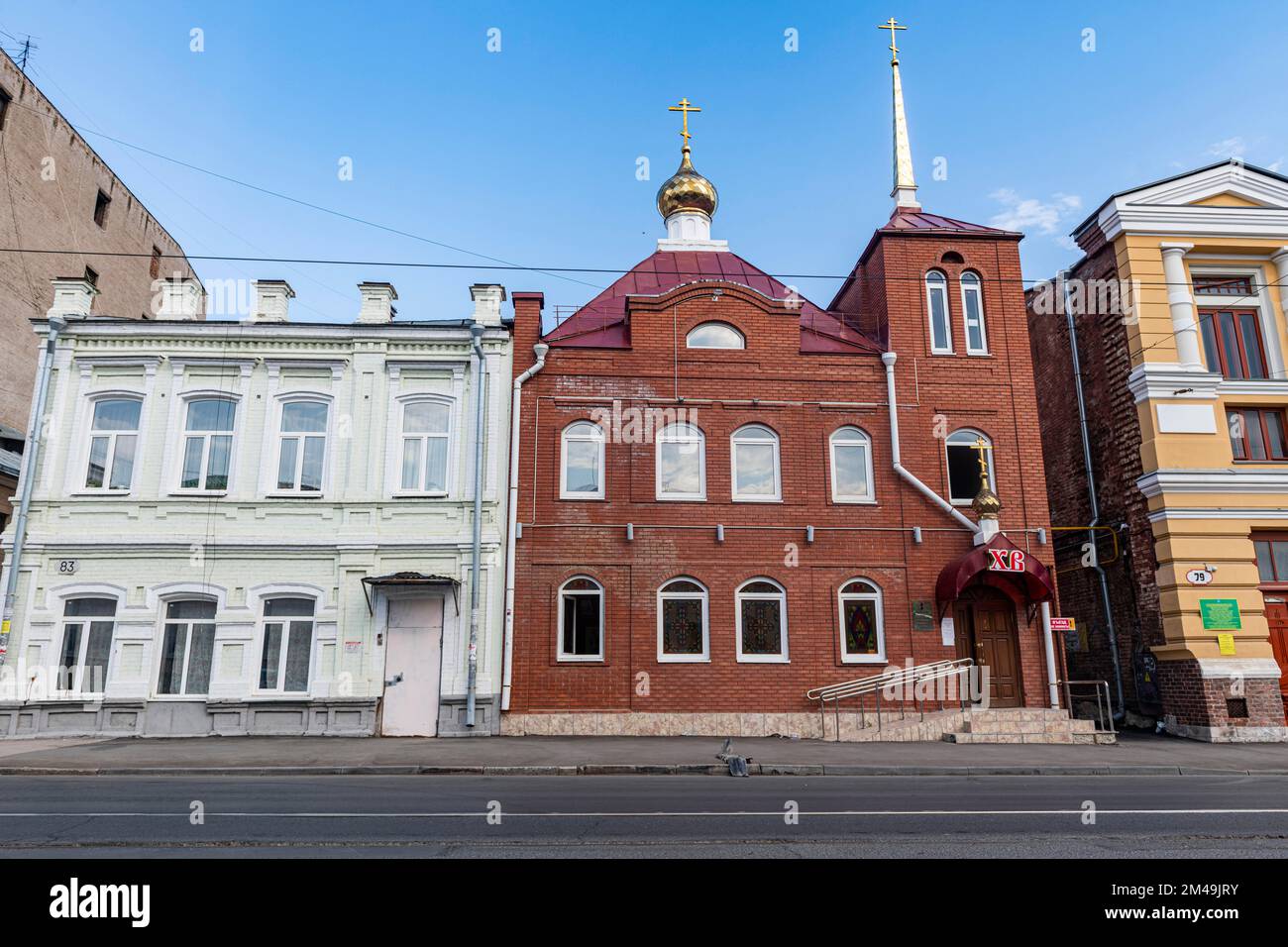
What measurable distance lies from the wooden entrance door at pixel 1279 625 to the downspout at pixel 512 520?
16.2 metres

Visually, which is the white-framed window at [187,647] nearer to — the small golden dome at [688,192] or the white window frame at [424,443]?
the white window frame at [424,443]

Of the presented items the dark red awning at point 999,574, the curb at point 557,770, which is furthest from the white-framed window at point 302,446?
the dark red awning at point 999,574

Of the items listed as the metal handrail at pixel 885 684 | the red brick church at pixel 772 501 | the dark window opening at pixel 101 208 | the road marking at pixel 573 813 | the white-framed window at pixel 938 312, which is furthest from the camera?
the dark window opening at pixel 101 208

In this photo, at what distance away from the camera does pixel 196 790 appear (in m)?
11.0

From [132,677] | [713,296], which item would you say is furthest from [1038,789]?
[132,677]

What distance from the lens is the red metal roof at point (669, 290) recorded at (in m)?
19.8

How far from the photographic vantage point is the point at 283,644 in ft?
57.7

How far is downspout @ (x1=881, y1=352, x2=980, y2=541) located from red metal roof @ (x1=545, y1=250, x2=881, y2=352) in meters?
0.68

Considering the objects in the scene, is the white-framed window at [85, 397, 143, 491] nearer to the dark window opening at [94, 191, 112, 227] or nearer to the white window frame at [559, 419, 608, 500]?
the white window frame at [559, 419, 608, 500]

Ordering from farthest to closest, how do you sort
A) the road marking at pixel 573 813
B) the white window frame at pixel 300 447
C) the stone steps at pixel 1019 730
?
the white window frame at pixel 300 447
the stone steps at pixel 1019 730
the road marking at pixel 573 813

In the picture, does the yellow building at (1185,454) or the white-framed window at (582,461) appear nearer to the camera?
the yellow building at (1185,454)

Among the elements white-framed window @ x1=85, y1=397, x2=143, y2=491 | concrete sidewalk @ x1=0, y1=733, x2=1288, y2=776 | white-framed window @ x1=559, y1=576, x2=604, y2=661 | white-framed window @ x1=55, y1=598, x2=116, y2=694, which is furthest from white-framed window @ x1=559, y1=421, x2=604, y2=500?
white-framed window @ x1=55, y1=598, x2=116, y2=694

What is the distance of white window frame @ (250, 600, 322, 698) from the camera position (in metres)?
17.3

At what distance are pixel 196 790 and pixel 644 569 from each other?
31.2 ft
